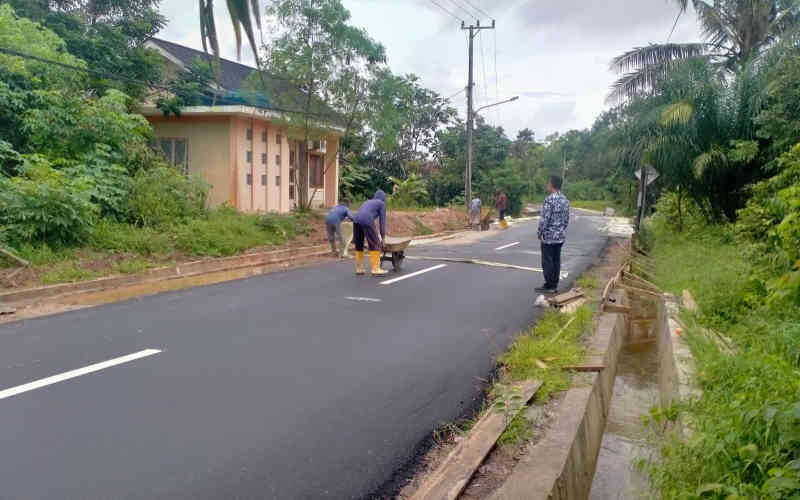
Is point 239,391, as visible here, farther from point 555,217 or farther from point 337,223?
point 337,223

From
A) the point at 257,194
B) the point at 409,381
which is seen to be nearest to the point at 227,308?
the point at 409,381

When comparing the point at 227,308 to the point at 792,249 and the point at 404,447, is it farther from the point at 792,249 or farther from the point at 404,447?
the point at 792,249

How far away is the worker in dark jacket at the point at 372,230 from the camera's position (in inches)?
492

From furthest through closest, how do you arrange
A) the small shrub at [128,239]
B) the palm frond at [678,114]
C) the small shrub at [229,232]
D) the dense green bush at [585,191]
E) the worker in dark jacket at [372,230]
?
the dense green bush at [585,191]
the palm frond at [678,114]
the small shrub at [229,232]
the small shrub at [128,239]
the worker in dark jacket at [372,230]

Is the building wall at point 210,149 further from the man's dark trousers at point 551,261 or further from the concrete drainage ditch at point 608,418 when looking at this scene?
the concrete drainage ditch at point 608,418

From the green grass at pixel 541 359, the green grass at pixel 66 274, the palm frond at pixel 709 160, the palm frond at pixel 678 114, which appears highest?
the palm frond at pixel 678 114

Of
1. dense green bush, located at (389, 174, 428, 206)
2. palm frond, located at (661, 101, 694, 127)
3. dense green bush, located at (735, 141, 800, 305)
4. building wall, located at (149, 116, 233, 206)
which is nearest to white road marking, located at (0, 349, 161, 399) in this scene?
dense green bush, located at (735, 141, 800, 305)

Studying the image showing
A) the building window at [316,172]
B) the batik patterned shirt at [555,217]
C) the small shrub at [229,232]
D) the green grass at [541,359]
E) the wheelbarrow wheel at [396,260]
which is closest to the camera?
the green grass at [541,359]

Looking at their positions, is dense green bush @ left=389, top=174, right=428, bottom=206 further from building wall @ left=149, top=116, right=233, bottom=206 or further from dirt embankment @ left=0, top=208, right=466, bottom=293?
dirt embankment @ left=0, top=208, right=466, bottom=293

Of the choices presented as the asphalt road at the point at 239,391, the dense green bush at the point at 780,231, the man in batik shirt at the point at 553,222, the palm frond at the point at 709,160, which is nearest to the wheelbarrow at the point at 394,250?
the asphalt road at the point at 239,391

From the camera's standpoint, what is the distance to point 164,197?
15.8m

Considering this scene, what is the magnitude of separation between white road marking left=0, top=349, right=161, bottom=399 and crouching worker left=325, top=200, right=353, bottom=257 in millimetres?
8412

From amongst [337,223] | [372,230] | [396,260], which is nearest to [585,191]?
[337,223]

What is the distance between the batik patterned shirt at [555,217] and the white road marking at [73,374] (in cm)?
626
